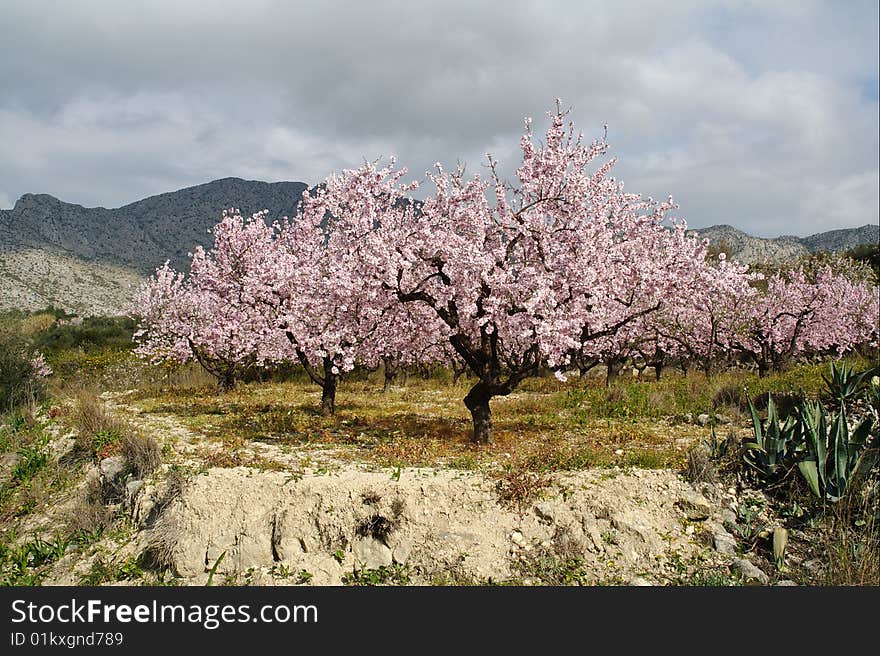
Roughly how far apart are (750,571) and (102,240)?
3291 inches

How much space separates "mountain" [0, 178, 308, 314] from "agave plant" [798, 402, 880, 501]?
1428 inches

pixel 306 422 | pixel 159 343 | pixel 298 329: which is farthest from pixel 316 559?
pixel 159 343

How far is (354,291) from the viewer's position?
34.5 feet

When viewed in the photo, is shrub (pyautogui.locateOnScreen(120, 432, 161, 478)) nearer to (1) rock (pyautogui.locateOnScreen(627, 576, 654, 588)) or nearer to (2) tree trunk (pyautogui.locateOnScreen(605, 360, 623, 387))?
(1) rock (pyautogui.locateOnScreen(627, 576, 654, 588))

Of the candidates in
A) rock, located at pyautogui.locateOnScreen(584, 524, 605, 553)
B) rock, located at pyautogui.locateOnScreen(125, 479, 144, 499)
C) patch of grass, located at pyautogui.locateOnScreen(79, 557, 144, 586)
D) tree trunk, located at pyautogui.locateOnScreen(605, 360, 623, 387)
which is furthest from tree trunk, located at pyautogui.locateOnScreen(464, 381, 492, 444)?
tree trunk, located at pyautogui.locateOnScreen(605, 360, 623, 387)

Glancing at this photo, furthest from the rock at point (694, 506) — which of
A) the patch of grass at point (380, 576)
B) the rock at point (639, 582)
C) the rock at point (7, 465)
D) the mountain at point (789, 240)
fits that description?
the mountain at point (789, 240)

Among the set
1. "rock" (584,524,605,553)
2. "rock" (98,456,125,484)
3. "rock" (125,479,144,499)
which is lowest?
"rock" (584,524,605,553)

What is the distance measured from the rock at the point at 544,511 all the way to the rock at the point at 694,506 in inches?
70.1

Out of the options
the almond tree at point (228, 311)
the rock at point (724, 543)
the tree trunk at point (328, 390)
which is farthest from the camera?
the almond tree at point (228, 311)

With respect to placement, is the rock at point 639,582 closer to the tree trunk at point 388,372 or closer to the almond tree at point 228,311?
the almond tree at point 228,311

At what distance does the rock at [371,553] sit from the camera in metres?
6.78

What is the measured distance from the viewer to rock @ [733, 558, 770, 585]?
245 inches

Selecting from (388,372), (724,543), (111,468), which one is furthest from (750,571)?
(388,372)

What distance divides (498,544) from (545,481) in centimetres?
120
